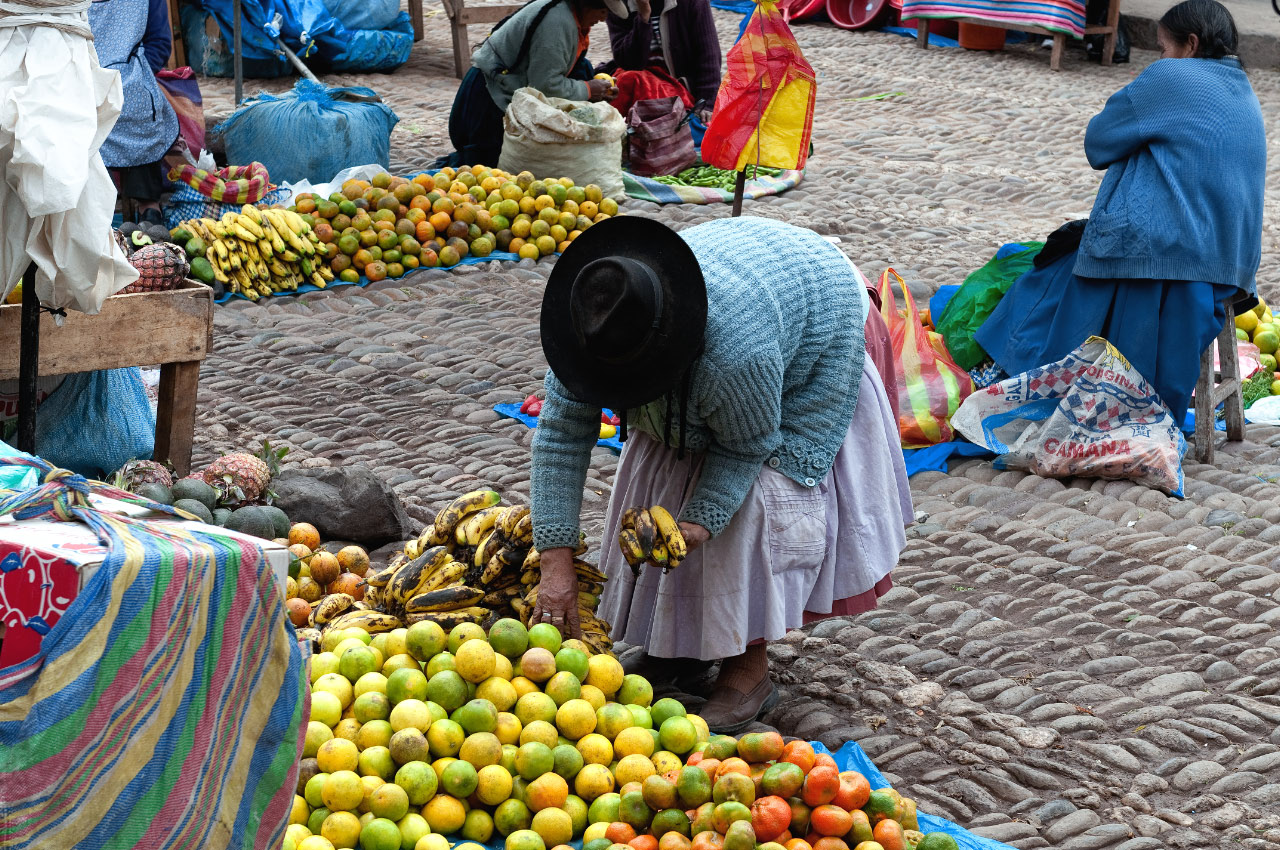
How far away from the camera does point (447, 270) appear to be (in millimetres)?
8578

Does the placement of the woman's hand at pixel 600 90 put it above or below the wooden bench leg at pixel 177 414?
above

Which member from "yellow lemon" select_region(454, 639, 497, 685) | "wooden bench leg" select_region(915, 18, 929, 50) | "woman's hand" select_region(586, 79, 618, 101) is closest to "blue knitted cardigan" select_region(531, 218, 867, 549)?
"yellow lemon" select_region(454, 639, 497, 685)

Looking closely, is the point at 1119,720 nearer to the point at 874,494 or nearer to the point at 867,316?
the point at 874,494

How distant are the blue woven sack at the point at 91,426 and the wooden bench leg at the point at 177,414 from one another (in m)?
0.09

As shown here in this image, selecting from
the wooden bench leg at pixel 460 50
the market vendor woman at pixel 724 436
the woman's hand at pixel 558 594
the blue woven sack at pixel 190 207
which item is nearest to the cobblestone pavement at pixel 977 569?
the market vendor woman at pixel 724 436

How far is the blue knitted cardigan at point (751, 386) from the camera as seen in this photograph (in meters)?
3.30

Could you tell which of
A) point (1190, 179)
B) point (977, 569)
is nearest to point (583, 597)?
point (977, 569)

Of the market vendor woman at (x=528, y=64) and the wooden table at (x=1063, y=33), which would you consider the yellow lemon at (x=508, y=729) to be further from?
the wooden table at (x=1063, y=33)

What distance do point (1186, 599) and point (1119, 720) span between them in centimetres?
102

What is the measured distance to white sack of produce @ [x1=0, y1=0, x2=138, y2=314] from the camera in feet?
13.6

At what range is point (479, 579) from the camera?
375 cm

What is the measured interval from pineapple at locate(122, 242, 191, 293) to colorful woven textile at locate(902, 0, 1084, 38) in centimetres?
1193

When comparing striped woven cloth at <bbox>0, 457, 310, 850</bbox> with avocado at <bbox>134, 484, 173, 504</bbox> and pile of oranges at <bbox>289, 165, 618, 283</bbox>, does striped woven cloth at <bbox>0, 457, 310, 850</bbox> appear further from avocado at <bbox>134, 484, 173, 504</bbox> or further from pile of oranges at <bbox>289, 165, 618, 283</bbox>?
pile of oranges at <bbox>289, 165, 618, 283</bbox>

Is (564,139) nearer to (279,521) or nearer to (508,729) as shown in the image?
(279,521)
